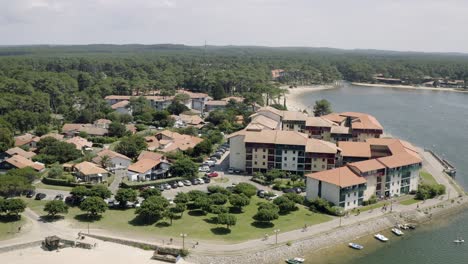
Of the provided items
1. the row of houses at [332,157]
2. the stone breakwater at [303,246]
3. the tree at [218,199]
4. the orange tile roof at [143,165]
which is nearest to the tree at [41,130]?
the orange tile roof at [143,165]

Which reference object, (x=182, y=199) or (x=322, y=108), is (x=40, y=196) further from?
(x=322, y=108)

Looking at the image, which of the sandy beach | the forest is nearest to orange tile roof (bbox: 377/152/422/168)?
the forest

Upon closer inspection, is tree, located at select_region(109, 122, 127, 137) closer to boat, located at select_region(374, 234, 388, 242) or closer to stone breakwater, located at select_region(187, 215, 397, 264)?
stone breakwater, located at select_region(187, 215, 397, 264)

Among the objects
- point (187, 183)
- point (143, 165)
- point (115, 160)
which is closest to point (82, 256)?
point (187, 183)

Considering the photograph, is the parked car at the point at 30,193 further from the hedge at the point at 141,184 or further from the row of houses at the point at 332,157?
the row of houses at the point at 332,157

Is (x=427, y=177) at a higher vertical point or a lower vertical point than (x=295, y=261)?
higher

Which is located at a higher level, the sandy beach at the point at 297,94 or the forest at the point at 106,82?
the forest at the point at 106,82
